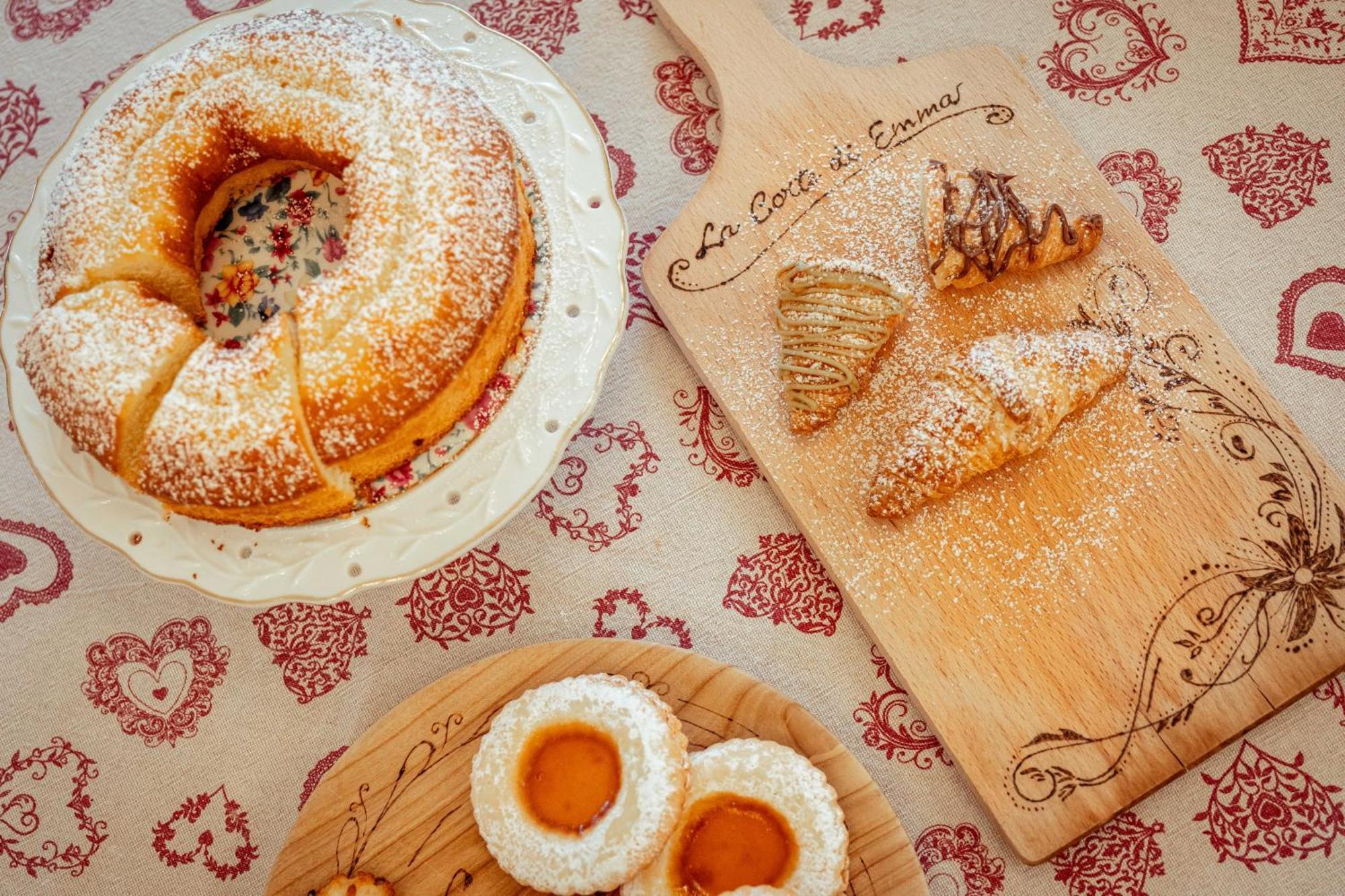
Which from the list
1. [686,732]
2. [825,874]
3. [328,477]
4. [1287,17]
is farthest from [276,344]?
[1287,17]

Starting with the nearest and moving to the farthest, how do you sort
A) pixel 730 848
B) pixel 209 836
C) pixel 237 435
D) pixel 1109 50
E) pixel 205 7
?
pixel 237 435 → pixel 730 848 → pixel 209 836 → pixel 1109 50 → pixel 205 7

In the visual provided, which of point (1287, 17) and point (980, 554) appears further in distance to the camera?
point (1287, 17)

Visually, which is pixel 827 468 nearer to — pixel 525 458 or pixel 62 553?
pixel 525 458

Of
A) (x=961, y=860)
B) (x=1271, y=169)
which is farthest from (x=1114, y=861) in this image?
(x=1271, y=169)

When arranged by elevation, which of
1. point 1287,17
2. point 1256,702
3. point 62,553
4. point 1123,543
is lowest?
point 1256,702

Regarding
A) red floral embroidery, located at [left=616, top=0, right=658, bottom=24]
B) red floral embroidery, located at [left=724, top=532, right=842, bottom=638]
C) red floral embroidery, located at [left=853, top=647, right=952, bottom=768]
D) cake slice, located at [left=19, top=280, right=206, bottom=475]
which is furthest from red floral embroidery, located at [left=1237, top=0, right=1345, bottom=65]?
cake slice, located at [left=19, top=280, right=206, bottom=475]


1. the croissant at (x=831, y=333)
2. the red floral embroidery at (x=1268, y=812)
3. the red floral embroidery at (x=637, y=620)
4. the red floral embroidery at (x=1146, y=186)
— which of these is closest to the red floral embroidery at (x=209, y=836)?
the red floral embroidery at (x=637, y=620)

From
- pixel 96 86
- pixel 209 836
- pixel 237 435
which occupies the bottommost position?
pixel 209 836

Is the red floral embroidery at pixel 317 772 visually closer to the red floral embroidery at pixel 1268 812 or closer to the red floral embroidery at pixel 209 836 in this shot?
the red floral embroidery at pixel 209 836

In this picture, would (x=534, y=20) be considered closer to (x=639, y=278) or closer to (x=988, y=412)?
(x=639, y=278)
